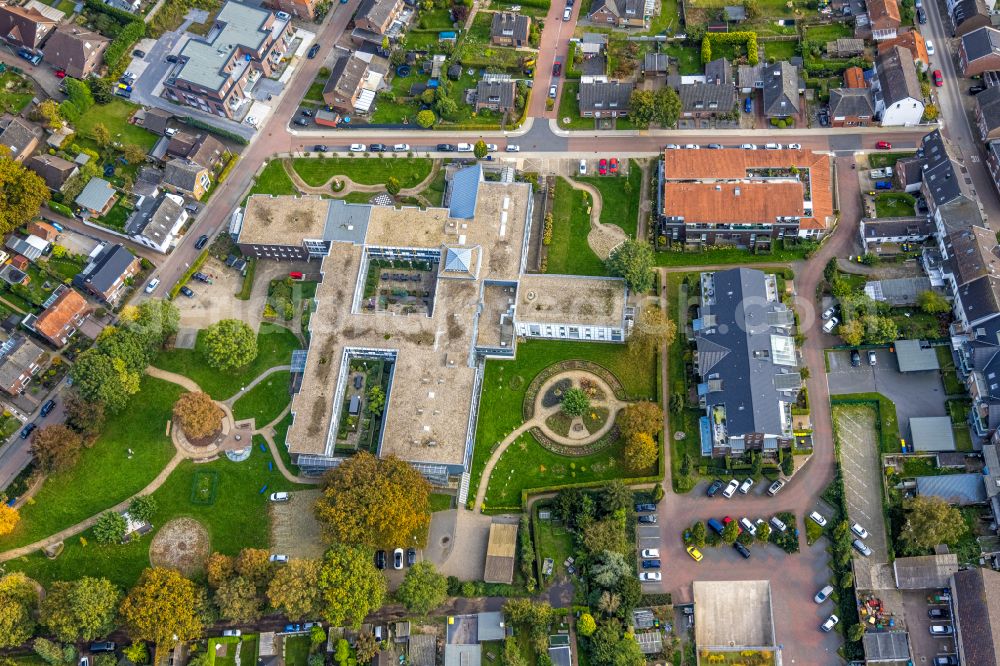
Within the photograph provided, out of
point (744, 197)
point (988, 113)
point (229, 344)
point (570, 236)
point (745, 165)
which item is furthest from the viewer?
point (570, 236)

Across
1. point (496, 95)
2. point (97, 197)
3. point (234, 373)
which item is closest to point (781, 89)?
point (496, 95)

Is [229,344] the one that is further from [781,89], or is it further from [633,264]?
[781,89]

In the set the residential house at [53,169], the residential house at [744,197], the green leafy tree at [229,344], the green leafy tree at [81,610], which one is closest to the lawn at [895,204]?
the residential house at [744,197]

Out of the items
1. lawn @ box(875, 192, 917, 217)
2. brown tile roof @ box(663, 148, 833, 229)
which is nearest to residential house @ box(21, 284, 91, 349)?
brown tile roof @ box(663, 148, 833, 229)

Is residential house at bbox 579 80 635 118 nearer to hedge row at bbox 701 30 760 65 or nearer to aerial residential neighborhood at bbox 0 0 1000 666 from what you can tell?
aerial residential neighborhood at bbox 0 0 1000 666

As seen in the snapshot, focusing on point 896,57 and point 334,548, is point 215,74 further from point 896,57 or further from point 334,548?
point 896,57

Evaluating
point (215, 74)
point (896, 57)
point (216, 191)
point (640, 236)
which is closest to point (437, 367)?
point (640, 236)
